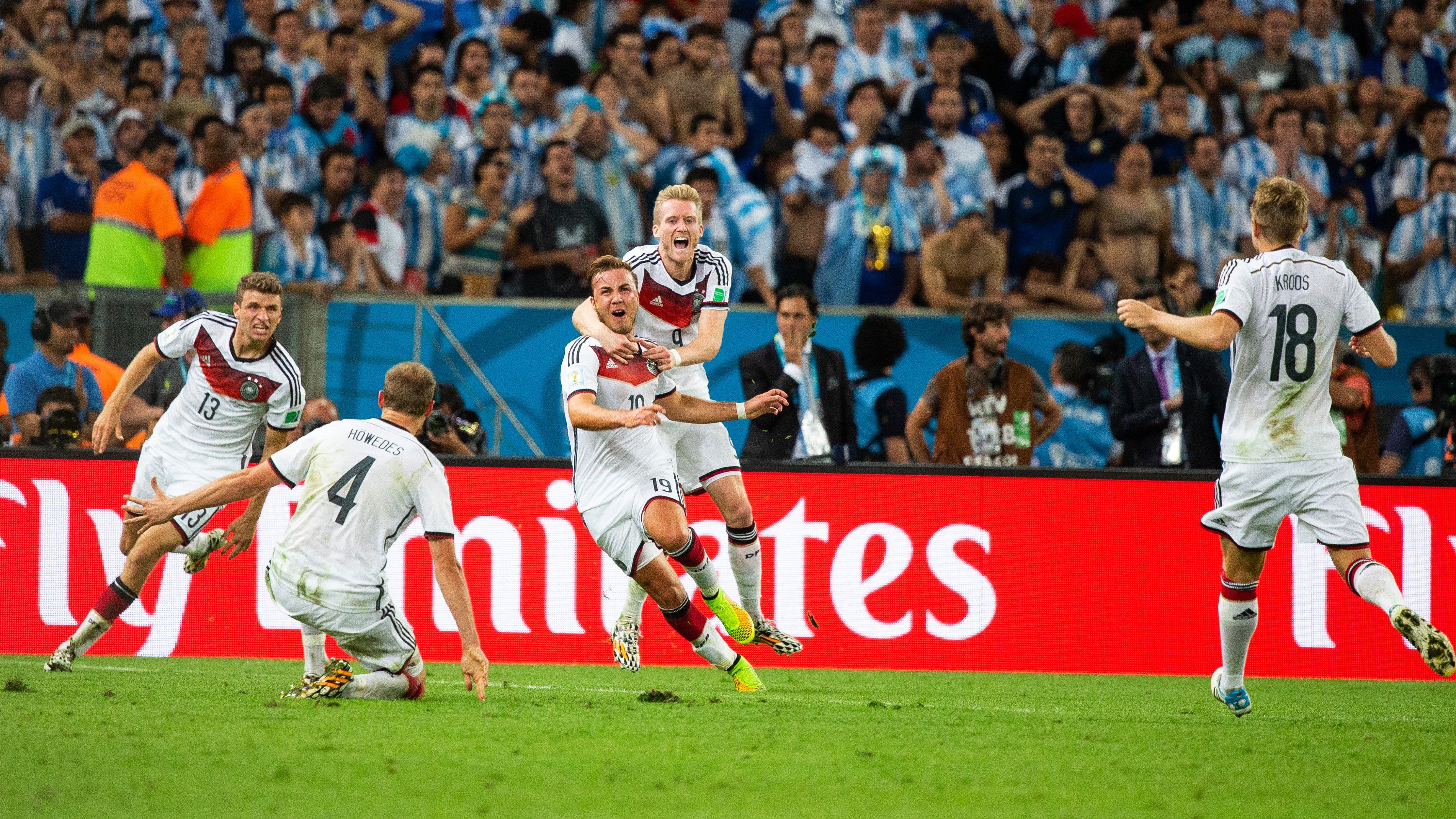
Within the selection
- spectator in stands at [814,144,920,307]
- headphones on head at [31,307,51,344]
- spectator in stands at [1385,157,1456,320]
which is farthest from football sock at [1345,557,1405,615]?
headphones on head at [31,307,51,344]

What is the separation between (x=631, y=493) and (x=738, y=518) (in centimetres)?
116

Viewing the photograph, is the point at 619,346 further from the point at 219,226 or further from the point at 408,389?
the point at 219,226

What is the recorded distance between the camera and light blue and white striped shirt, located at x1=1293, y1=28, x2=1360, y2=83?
16.2 metres

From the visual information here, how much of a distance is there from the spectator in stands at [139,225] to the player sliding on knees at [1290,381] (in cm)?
827

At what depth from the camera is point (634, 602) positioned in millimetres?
8852

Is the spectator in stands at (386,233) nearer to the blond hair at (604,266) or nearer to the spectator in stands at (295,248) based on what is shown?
the spectator in stands at (295,248)

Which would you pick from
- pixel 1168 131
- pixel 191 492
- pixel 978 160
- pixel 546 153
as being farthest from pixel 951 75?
pixel 191 492

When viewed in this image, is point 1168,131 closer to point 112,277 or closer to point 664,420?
point 664,420

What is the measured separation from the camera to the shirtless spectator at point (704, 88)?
1416cm

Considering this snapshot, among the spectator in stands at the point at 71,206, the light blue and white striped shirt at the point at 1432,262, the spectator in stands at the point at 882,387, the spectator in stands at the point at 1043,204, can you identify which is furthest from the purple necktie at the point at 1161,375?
the spectator in stands at the point at 71,206

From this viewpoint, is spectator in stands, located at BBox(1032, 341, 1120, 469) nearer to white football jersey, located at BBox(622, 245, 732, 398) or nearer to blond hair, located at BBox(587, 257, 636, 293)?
white football jersey, located at BBox(622, 245, 732, 398)

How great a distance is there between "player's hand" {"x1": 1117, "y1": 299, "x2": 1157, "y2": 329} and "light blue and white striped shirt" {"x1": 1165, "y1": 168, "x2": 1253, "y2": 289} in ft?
26.1

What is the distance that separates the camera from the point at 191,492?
21.6 feet

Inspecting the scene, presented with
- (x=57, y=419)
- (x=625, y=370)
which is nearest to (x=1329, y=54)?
(x=625, y=370)
